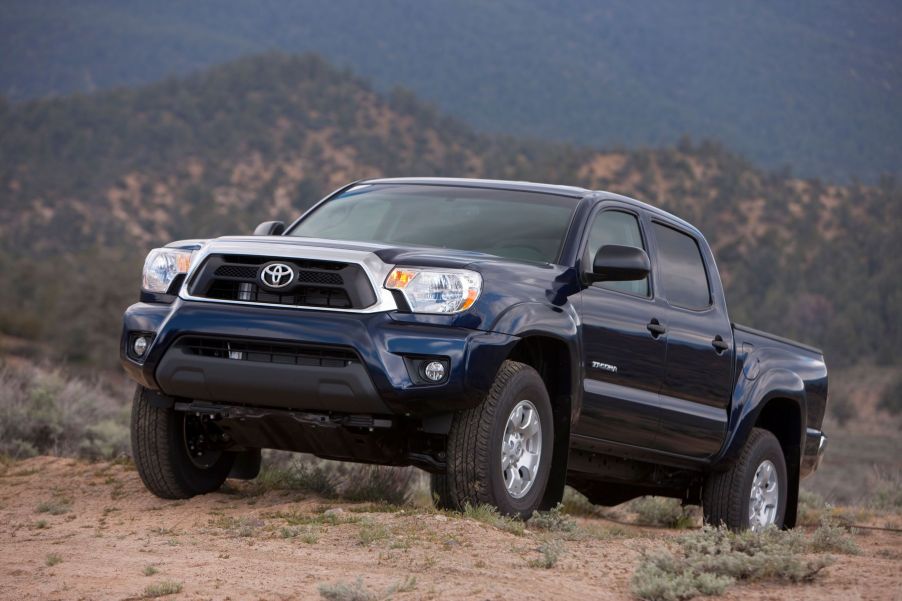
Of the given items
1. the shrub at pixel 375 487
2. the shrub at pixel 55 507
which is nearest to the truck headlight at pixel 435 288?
the shrub at pixel 375 487

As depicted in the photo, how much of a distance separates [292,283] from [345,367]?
0.50m

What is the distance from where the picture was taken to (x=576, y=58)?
5876 inches

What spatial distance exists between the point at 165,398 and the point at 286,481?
5.38 ft

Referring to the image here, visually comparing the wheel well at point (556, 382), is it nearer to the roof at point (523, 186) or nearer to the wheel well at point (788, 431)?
the roof at point (523, 186)

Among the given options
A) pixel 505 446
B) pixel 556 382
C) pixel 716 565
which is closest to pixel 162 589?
pixel 505 446

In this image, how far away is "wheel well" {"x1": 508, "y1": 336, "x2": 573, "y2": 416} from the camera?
709cm

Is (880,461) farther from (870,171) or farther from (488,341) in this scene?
(870,171)

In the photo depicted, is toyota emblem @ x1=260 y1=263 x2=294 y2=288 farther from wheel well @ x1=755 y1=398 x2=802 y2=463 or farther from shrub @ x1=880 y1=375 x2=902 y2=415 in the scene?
shrub @ x1=880 y1=375 x2=902 y2=415

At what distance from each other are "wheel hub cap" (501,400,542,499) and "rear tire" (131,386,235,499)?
1.85m

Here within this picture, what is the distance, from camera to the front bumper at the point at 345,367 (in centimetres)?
634

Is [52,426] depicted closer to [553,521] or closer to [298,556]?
[553,521]

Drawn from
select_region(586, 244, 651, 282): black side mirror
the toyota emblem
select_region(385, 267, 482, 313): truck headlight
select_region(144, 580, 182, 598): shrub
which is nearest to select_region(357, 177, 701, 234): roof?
select_region(586, 244, 651, 282): black side mirror

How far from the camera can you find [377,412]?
21.3 feet

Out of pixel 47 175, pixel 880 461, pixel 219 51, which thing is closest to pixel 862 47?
pixel 219 51
